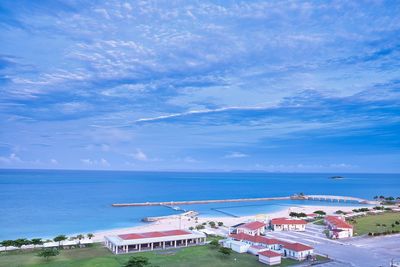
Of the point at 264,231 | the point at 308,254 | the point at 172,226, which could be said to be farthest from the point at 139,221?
the point at 308,254

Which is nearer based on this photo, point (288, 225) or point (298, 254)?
point (298, 254)

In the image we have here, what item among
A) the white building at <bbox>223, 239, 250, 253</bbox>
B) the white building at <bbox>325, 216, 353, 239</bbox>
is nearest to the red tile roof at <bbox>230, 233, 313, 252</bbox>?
the white building at <bbox>223, 239, 250, 253</bbox>

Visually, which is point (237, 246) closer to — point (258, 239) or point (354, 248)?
point (258, 239)

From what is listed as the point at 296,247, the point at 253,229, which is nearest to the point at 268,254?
the point at 296,247

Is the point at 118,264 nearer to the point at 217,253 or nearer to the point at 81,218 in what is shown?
the point at 217,253

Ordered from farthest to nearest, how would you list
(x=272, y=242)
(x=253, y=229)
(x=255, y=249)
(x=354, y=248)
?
1. (x=253, y=229)
2. (x=354, y=248)
3. (x=272, y=242)
4. (x=255, y=249)

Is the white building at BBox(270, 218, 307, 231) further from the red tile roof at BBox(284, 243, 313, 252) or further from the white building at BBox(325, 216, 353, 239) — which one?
the red tile roof at BBox(284, 243, 313, 252)
